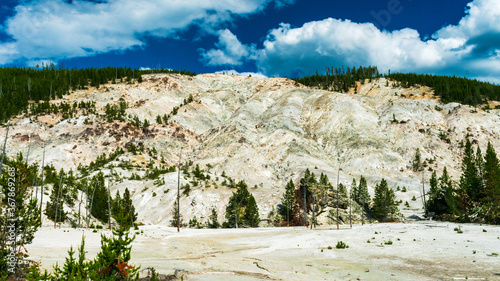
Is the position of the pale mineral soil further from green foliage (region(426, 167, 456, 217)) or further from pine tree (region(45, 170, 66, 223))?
green foliage (region(426, 167, 456, 217))

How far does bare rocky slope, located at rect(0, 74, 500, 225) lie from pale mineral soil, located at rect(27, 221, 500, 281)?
32285 millimetres

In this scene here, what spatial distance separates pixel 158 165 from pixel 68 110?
44.1 meters

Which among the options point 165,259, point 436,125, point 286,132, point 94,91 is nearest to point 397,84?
point 436,125

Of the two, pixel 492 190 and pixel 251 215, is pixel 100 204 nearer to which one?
pixel 251 215

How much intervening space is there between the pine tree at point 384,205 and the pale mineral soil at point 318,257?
27003mm

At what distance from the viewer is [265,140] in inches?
3703

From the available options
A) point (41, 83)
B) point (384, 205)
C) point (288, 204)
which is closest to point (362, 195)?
point (384, 205)

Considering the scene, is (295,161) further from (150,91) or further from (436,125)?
(150,91)

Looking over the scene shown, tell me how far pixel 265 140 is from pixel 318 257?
71335mm

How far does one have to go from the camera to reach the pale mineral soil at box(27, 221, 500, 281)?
Result: 16.8 m

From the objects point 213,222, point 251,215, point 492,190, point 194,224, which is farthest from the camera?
point 213,222

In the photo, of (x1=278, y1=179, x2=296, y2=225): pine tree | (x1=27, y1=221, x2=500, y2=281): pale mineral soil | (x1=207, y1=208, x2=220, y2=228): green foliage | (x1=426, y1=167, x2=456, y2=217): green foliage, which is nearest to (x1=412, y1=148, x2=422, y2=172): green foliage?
(x1=426, y1=167, x2=456, y2=217): green foliage

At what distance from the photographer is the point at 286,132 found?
313ft

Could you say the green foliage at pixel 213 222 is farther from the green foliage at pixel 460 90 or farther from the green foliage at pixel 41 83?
the green foliage at pixel 460 90
